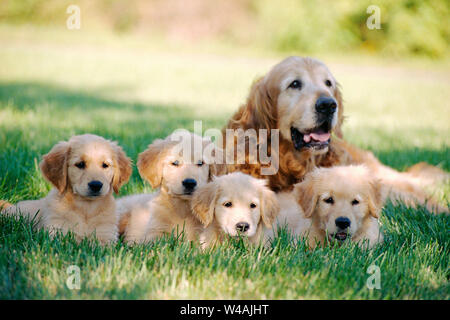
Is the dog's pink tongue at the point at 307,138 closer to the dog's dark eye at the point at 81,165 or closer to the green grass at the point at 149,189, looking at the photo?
the green grass at the point at 149,189

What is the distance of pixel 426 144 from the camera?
23.2 feet

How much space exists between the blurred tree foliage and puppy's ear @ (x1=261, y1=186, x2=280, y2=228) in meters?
19.6

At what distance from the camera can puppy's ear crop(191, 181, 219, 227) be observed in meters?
3.21

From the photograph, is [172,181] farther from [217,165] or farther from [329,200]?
[329,200]

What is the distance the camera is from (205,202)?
3.23 metres

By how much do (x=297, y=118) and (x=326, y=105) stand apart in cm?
28

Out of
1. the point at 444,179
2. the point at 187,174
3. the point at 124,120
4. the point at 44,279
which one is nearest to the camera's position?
the point at 44,279

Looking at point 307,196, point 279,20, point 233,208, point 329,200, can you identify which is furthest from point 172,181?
point 279,20

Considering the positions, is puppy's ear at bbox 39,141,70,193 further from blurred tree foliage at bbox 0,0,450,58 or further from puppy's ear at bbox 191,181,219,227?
blurred tree foliage at bbox 0,0,450,58

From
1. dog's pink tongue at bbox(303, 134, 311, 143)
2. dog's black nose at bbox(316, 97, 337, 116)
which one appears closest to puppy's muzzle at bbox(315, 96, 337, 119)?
dog's black nose at bbox(316, 97, 337, 116)
